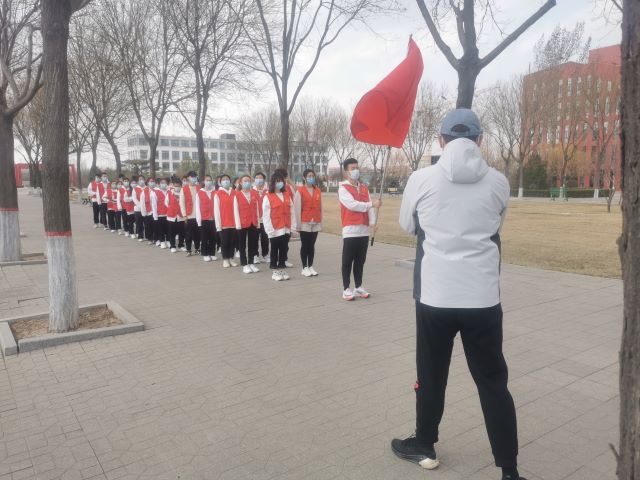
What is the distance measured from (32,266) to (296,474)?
9617 mm

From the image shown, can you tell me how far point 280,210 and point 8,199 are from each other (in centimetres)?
587

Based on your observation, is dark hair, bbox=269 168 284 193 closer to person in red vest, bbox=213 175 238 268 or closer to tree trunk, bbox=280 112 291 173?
person in red vest, bbox=213 175 238 268

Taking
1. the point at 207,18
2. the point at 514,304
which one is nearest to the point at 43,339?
the point at 514,304

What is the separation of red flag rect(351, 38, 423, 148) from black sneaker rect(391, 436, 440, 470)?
8.73ft

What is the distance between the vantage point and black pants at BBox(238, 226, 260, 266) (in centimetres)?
1002

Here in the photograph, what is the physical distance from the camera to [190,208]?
12.5 metres

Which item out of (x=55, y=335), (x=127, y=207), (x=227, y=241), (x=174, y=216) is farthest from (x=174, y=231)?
(x=55, y=335)

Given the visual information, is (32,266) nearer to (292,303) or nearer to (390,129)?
(292,303)

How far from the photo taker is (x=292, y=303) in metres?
7.21

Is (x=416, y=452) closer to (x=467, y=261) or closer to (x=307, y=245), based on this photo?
(x=467, y=261)

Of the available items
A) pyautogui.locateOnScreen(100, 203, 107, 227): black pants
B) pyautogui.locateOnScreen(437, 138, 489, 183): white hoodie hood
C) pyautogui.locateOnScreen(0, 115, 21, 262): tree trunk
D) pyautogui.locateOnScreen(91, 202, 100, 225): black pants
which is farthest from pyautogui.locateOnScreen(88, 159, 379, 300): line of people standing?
pyautogui.locateOnScreen(91, 202, 100, 225): black pants

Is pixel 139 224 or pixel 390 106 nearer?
pixel 390 106

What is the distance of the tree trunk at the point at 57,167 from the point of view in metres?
5.62

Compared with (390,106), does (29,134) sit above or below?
above
